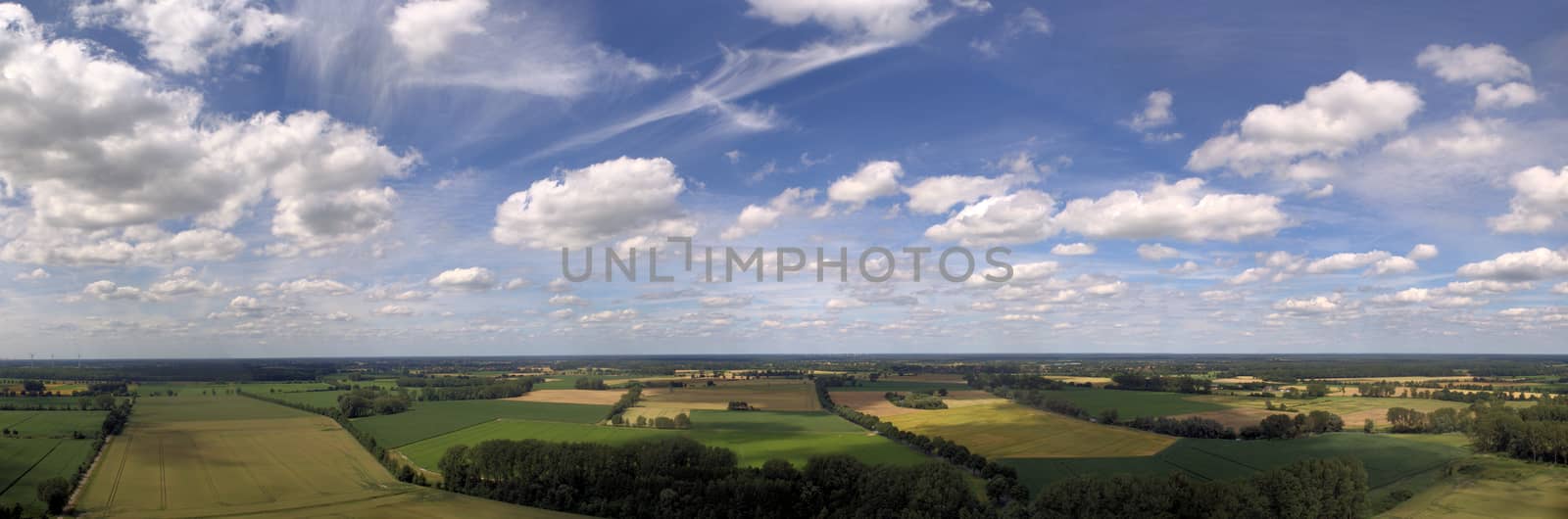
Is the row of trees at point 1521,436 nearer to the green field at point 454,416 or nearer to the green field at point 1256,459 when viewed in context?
the green field at point 1256,459

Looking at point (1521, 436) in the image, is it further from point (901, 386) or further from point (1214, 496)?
point (901, 386)

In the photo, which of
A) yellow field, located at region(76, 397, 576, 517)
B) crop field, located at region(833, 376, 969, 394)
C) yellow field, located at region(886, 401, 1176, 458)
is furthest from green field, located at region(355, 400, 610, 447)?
crop field, located at region(833, 376, 969, 394)

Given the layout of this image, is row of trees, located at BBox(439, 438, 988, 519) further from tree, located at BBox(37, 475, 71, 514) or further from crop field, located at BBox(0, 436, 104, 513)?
crop field, located at BBox(0, 436, 104, 513)

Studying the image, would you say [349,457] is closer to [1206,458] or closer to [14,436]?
[14,436]

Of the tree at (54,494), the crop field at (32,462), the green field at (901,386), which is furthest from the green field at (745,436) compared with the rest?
the green field at (901,386)

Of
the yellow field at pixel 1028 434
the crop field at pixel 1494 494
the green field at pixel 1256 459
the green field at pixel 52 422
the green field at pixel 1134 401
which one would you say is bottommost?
the crop field at pixel 1494 494

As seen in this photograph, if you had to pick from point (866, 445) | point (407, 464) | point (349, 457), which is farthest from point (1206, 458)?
point (349, 457)
